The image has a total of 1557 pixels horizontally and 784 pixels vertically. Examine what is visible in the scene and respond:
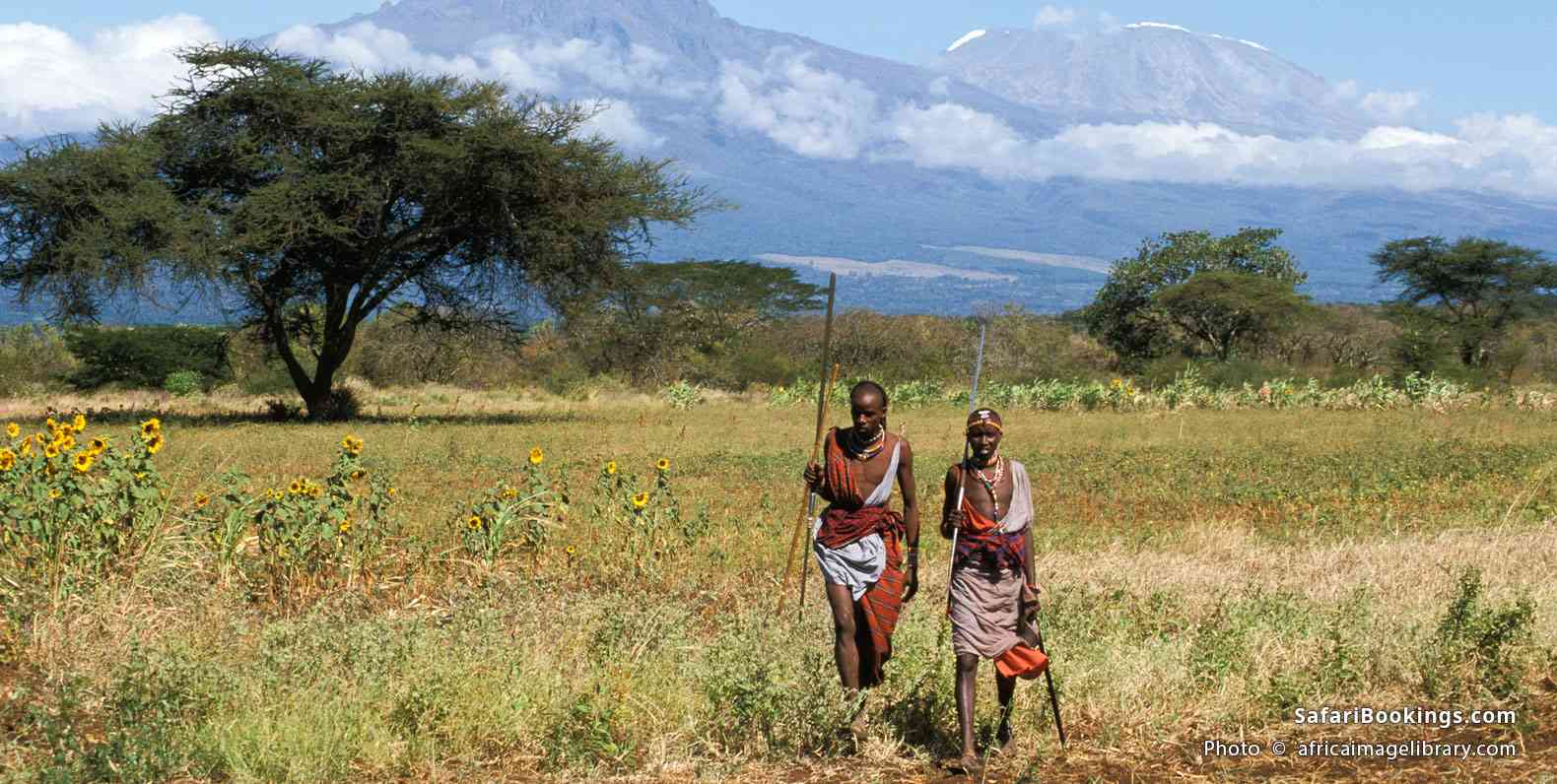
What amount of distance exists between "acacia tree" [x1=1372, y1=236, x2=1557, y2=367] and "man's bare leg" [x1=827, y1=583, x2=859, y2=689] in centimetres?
5109

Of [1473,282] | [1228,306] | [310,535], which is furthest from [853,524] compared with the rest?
[1473,282]

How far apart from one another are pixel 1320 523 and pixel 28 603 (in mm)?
10669

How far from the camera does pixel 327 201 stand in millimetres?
25906

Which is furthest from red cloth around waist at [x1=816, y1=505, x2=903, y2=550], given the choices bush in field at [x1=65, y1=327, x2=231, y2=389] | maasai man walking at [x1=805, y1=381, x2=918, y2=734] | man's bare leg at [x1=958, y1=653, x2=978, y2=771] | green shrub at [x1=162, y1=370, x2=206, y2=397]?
bush in field at [x1=65, y1=327, x2=231, y2=389]

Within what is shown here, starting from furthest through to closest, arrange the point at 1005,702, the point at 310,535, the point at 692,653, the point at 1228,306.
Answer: the point at 1228,306, the point at 310,535, the point at 692,653, the point at 1005,702

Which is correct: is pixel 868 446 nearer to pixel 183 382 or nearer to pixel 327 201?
pixel 327 201

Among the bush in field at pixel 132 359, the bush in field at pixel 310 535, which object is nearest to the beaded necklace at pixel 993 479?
the bush in field at pixel 310 535

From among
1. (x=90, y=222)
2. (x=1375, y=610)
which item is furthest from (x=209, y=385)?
(x=1375, y=610)

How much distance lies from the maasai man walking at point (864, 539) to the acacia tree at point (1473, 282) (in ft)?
167

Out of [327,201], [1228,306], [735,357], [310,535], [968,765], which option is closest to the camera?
[968,765]

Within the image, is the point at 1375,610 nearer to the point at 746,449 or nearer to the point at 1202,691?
the point at 1202,691

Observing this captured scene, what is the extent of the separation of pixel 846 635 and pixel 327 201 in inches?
840

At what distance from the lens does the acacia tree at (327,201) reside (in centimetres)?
2484

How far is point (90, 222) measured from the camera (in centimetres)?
2464
